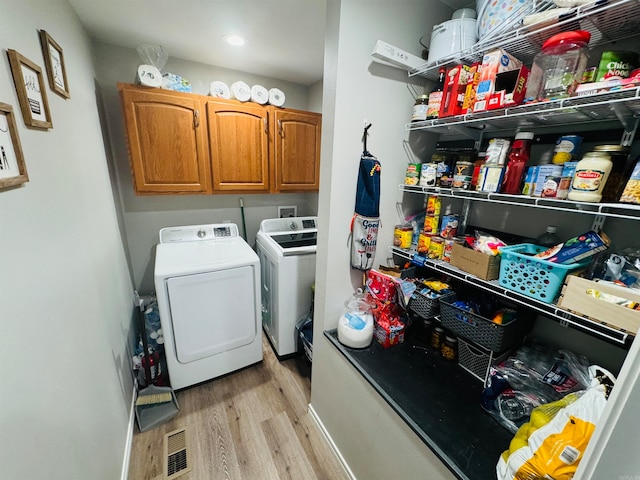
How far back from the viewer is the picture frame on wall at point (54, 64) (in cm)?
105

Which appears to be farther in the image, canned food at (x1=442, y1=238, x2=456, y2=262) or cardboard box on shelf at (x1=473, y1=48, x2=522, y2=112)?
canned food at (x1=442, y1=238, x2=456, y2=262)

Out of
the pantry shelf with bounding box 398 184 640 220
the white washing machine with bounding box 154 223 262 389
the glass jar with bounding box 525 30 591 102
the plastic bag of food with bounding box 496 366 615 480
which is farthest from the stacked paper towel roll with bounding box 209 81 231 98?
the plastic bag of food with bounding box 496 366 615 480

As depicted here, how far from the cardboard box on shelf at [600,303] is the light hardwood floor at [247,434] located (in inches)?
56.9

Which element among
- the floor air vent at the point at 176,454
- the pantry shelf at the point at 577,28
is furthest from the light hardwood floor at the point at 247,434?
the pantry shelf at the point at 577,28

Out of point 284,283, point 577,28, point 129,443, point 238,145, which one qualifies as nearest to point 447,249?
point 577,28

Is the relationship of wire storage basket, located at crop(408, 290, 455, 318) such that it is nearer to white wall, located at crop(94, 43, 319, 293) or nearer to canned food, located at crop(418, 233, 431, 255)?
canned food, located at crop(418, 233, 431, 255)

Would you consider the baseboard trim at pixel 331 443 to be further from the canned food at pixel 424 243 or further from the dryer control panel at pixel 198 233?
the dryer control panel at pixel 198 233

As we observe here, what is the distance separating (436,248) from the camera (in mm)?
1221

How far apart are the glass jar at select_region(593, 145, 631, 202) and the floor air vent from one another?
7.46 ft

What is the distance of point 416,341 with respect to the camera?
54.7 inches

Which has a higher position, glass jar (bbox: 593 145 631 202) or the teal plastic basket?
glass jar (bbox: 593 145 631 202)

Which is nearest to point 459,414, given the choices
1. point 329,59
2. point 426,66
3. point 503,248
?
point 503,248

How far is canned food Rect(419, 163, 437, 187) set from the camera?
47.4 inches

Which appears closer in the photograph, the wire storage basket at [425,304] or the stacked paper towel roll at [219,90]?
the wire storage basket at [425,304]
